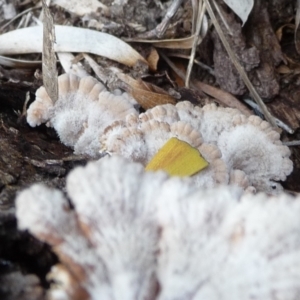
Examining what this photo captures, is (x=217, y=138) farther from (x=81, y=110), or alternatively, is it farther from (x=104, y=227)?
(x=104, y=227)

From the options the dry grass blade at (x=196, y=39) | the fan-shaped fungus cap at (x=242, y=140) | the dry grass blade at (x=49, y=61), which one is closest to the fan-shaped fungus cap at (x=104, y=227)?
the fan-shaped fungus cap at (x=242, y=140)

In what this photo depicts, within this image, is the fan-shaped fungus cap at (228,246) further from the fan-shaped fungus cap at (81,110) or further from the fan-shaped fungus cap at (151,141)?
the fan-shaped fungus cap at (81,110)

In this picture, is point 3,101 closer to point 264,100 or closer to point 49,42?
point 49,42

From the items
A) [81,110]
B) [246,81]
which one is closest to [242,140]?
[246,81]

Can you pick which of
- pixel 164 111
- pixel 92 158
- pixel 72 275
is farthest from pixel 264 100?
pixel 72 275

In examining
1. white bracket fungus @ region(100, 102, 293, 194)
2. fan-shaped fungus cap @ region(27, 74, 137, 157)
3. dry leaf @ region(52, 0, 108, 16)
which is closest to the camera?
white bracket fungus @ region(100, 102, 293, 194)

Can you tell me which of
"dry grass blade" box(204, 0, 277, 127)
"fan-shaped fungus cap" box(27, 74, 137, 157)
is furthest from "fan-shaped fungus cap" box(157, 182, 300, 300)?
"dry grass blade" box(204, 0, 277, 127)

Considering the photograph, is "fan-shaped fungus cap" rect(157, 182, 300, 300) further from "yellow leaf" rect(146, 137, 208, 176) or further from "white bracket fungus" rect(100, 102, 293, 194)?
"white bracket fungus" rect(100, 102, 293, 194)
